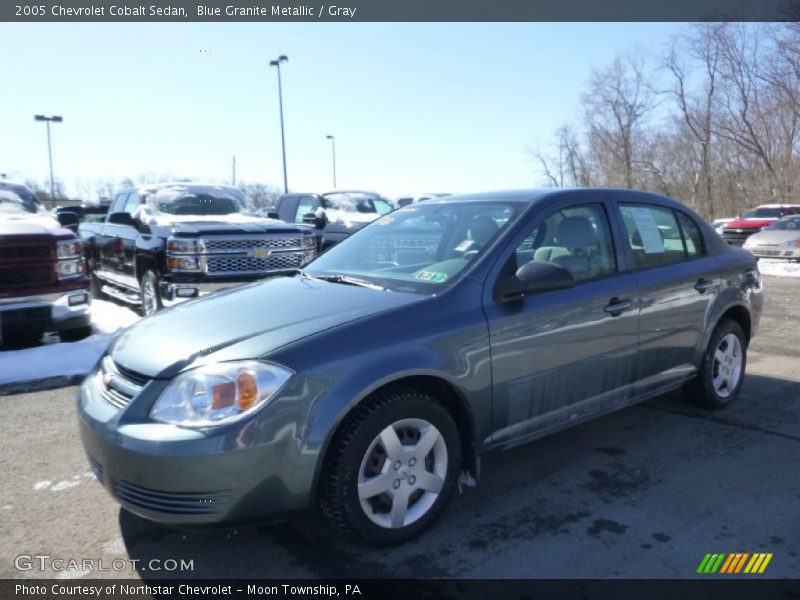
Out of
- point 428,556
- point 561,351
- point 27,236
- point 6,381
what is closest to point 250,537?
point 428,556

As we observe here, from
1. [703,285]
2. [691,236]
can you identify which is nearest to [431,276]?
[703,285]

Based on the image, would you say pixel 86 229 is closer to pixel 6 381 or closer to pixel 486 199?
pixel 6 381

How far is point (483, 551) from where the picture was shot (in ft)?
9.38

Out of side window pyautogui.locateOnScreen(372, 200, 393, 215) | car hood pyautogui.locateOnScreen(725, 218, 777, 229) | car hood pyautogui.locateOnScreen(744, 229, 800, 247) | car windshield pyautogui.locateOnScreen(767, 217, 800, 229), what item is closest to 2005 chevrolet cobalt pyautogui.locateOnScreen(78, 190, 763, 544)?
side window pyautogui.locateOnScreen(372, 200, 393, 215)

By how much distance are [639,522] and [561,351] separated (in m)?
0.93

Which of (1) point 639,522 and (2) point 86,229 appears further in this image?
(2) point 86,229

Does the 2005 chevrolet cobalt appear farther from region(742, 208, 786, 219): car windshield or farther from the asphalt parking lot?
region(742, 208, 786, 219): car windshield

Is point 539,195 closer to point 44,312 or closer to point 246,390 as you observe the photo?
point 246,390

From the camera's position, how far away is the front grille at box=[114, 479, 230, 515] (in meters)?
2.51

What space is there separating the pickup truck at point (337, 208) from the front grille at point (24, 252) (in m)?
7.11

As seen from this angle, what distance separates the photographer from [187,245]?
721 cm

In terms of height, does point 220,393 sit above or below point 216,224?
below

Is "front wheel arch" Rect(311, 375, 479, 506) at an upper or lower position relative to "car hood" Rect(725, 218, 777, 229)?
lower

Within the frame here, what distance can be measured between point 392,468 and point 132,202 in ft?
26.0
